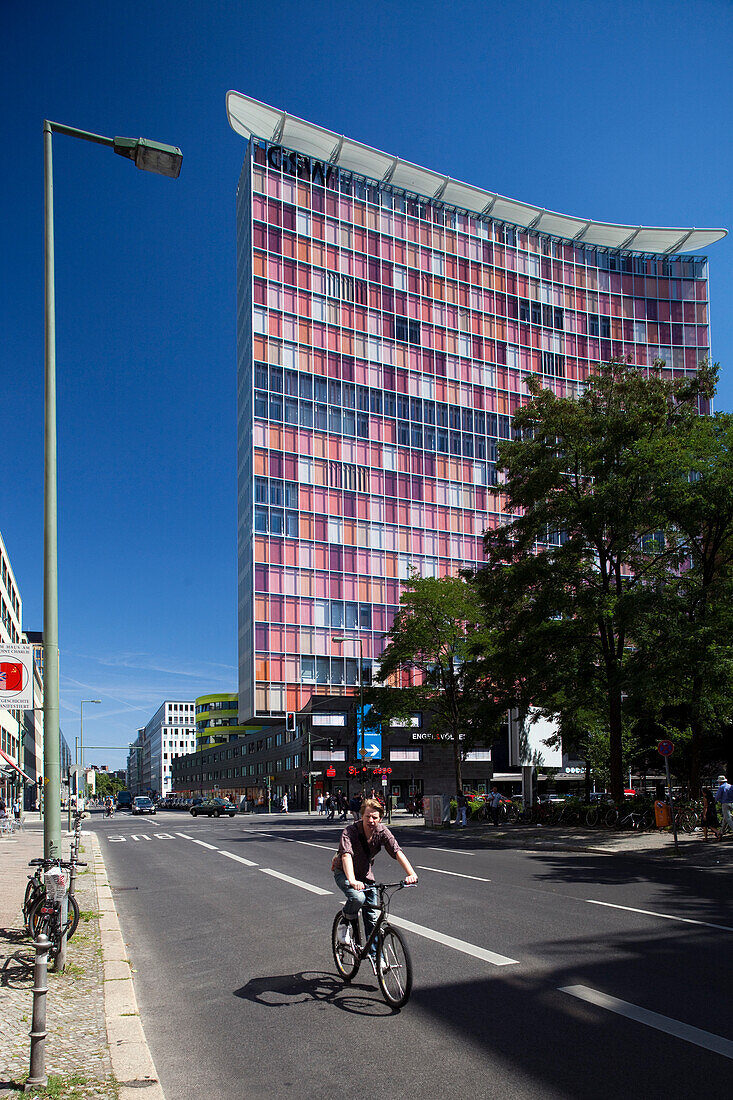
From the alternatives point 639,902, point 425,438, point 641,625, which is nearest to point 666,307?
point 425,438

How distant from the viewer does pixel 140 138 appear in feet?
32.7

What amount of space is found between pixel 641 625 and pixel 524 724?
12515 mm

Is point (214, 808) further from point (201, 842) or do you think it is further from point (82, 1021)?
point (82, 1021)

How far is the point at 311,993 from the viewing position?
26.2ft

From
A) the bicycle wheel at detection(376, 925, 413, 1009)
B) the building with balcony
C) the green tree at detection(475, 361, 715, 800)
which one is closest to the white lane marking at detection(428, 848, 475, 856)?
the green tree at detection(475, 361, 715, 800)

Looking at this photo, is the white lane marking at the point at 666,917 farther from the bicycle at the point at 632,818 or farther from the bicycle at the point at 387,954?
the bicycle at the point at 632,818

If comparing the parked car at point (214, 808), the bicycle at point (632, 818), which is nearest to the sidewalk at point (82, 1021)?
the bicycle at point (632, 818)

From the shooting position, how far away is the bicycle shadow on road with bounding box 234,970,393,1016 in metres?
7.52

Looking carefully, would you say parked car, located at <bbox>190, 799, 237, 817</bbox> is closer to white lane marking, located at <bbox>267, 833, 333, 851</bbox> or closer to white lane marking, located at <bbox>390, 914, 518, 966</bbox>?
white lane marking, located at <bbox>267, 833, 333, 851</bbox>

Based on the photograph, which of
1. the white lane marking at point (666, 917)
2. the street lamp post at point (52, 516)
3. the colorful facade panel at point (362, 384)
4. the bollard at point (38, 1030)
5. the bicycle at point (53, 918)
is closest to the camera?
the bollard at point (38, 1030)

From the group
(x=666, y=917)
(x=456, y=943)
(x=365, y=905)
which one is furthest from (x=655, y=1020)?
(x=666, y=917)

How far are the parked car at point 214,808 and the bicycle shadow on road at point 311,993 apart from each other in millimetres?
62262

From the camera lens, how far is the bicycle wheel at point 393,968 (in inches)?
285

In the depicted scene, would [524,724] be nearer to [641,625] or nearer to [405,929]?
[641,625]
